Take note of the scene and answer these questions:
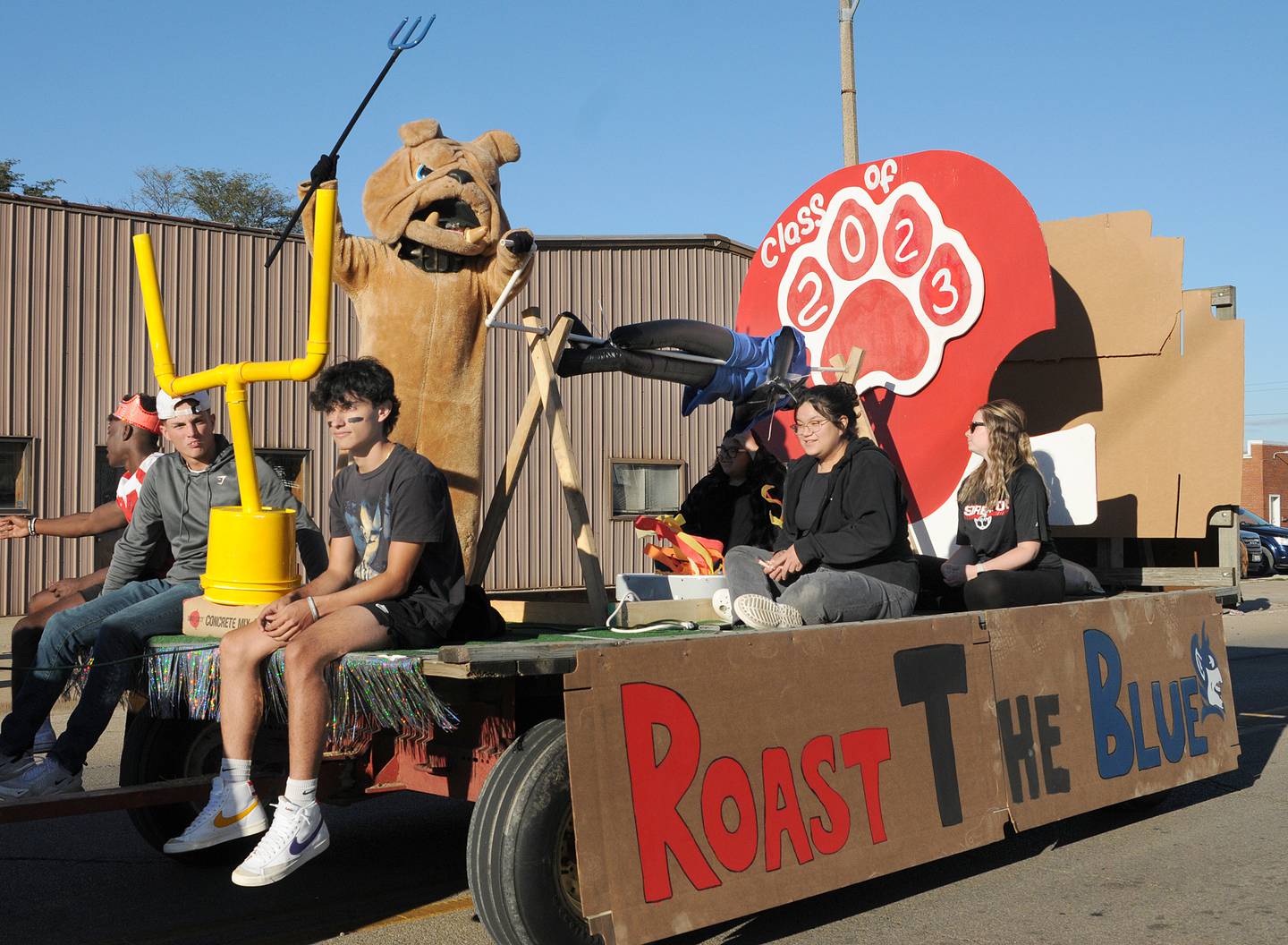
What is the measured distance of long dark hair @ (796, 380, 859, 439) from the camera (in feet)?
18.6

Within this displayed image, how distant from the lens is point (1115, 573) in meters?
7.75

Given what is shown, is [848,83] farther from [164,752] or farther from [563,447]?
[164,752]

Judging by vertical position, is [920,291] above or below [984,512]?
above

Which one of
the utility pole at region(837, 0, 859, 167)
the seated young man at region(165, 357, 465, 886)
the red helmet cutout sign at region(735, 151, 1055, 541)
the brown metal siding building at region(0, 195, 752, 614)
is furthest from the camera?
the brown metal siding building at region(0, 195, 752, 614)

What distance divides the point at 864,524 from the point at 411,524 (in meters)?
A: 2.00

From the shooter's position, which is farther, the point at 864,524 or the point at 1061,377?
the point at 1061,377

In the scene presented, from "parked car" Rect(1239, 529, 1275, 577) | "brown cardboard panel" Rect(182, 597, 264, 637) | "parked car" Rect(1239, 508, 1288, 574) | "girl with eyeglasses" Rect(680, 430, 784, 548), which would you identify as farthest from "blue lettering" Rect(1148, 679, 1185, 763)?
"parked car" Rect(1239, 508, 1288, 574)

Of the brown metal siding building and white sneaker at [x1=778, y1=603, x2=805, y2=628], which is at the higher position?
the brown metal siding building

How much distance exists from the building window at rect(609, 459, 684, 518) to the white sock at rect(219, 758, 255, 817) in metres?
14.8

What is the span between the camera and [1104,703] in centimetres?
566

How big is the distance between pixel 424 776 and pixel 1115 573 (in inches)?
192

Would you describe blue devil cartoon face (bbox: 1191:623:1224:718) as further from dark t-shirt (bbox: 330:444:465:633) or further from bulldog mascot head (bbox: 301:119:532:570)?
dark t-shirt (bbox: 330:444:465:633)

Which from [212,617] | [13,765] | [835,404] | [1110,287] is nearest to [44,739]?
[13,765]

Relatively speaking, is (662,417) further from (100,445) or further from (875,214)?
(875,214)
